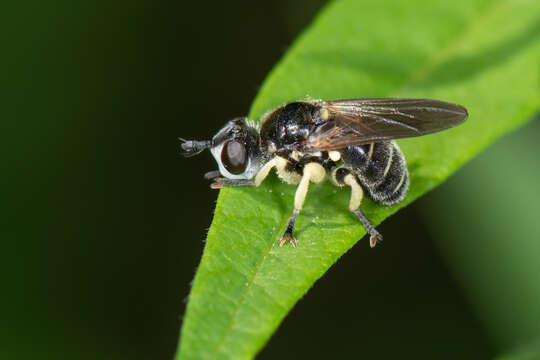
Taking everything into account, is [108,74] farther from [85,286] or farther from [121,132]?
[85,286]

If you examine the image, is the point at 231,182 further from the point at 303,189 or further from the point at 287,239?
the point at 287,239

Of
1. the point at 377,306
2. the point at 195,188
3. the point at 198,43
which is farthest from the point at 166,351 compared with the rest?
the point at 198,43

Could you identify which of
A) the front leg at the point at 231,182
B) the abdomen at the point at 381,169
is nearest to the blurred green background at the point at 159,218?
the front leg at the point at 231,182

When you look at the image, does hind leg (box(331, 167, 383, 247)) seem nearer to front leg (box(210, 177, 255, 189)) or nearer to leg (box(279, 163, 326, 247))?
leg (box(279, 163, 326, 247))

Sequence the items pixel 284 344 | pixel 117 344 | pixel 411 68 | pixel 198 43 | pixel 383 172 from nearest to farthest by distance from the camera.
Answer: pixel 383 172 → pixel 411 68 → pixel 117 344 → pixel 284 344 → pixel 198 43

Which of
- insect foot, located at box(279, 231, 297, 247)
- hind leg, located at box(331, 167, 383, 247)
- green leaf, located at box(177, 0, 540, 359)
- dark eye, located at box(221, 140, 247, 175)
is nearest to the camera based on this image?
green leaf, located at box(177, 0, 540, 359)

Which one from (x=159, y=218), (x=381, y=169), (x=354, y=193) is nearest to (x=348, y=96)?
(x=381, y=169)

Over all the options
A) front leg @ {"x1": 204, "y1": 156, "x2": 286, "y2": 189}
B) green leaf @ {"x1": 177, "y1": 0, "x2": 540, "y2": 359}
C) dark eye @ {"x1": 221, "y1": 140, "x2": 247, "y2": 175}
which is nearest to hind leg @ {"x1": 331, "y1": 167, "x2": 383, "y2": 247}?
green leaf @ {"x1": 177, "y1": 0, "x2": 540, "y2": 359}
